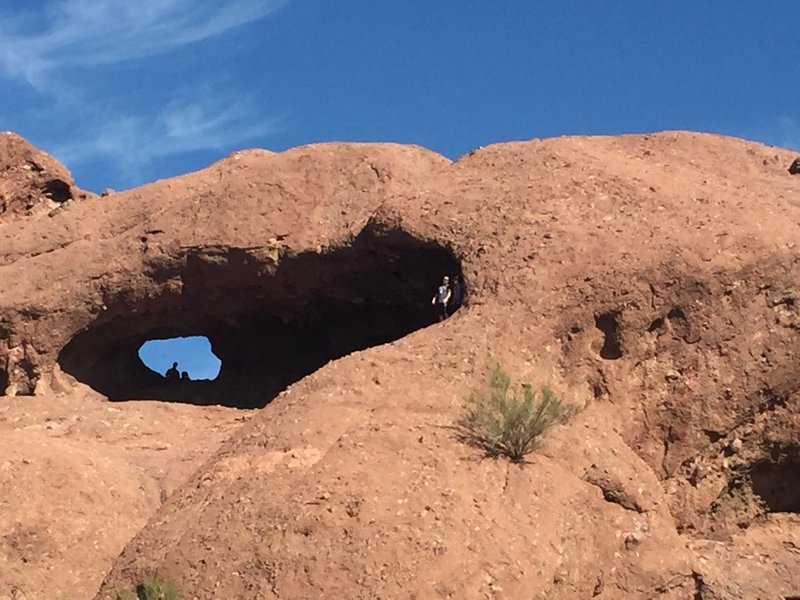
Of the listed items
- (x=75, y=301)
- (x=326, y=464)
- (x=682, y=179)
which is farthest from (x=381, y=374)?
(x=75, y=301)

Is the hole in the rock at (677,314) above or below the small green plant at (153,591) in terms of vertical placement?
above

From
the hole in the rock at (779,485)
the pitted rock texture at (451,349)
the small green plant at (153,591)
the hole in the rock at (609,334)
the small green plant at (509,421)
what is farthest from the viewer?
the hole in the rock at (609,334)

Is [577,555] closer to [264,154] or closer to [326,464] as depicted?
[326,464]

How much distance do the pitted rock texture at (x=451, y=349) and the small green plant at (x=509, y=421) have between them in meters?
0.19

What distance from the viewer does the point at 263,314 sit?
18109 mm

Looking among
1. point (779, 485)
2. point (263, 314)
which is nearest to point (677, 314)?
point (779, 485)

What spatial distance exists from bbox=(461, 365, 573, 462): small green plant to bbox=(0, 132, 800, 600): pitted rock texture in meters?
0.19

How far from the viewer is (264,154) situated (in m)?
18.2

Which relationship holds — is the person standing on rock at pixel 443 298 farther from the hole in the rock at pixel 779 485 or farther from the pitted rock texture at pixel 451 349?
the hole in the rock at pixel 779 485

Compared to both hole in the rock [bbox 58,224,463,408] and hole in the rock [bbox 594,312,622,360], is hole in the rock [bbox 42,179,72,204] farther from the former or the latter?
hole in the rock [bbox 594,312,622,360]

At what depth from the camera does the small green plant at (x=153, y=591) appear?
10312mm

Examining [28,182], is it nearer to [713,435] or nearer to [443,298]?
[443,298]

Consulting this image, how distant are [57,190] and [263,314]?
4.24 meters

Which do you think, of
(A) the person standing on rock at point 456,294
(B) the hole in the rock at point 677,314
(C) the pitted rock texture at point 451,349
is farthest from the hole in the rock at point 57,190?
(B) the hole in the rock at point 677,314
